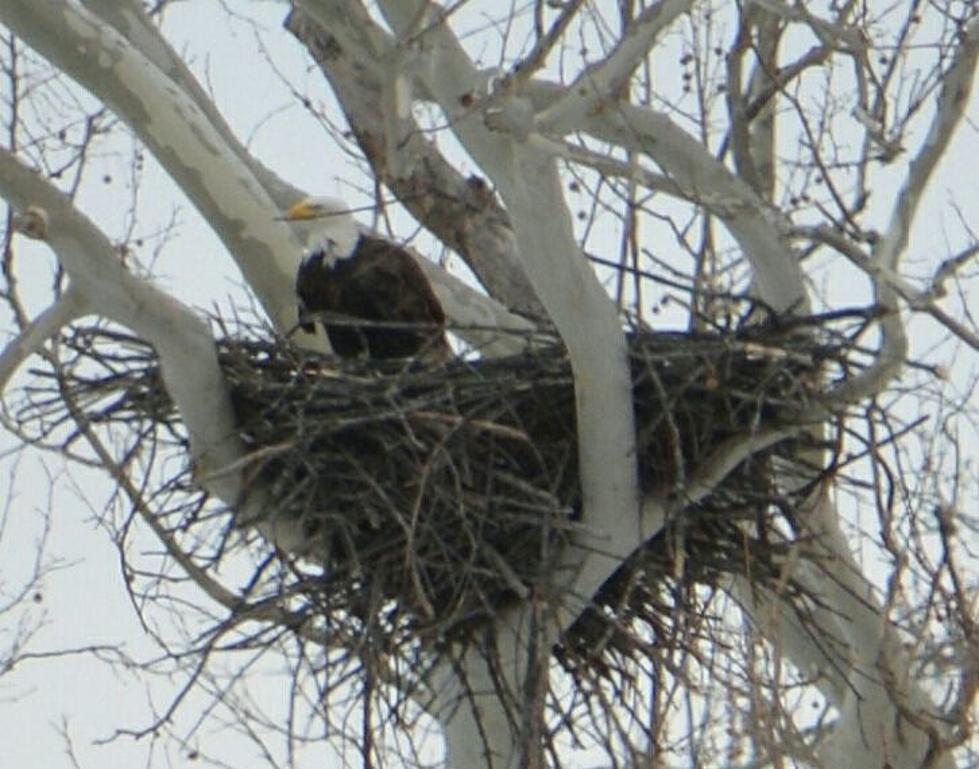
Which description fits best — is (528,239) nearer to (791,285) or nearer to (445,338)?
(791,285)

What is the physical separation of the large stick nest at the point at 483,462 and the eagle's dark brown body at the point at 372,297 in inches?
34.1

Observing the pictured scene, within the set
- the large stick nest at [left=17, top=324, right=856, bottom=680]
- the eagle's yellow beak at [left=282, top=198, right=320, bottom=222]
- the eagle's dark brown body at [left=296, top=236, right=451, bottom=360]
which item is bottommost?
the large stick nest at [left=17, top=324, right=856, bottom=680]

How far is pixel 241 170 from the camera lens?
5.85 m

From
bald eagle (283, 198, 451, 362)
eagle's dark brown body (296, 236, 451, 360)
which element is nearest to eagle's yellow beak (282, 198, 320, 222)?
bald eagle (283, 198, 451, 362)

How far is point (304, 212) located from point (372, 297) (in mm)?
327

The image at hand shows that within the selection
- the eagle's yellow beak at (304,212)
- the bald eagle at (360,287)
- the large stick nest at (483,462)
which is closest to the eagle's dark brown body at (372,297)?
the bald eagle at (360,287)

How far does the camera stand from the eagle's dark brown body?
21.2ft

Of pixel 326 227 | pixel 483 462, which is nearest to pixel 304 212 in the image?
pixel 326 227

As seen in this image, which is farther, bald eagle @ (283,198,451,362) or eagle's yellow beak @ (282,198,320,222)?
eagle's yellow beak @ (282,198,320,222)

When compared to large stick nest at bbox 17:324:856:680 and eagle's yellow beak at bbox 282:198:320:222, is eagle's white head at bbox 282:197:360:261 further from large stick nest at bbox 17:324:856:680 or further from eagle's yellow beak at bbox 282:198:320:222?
large stick nest at bbox 17:324:856:680

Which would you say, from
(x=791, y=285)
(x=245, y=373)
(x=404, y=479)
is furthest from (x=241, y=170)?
(x=791, y=285)

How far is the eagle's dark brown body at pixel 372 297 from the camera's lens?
6.45m

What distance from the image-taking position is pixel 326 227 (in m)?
6.70

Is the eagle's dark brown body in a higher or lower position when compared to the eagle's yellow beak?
lower
